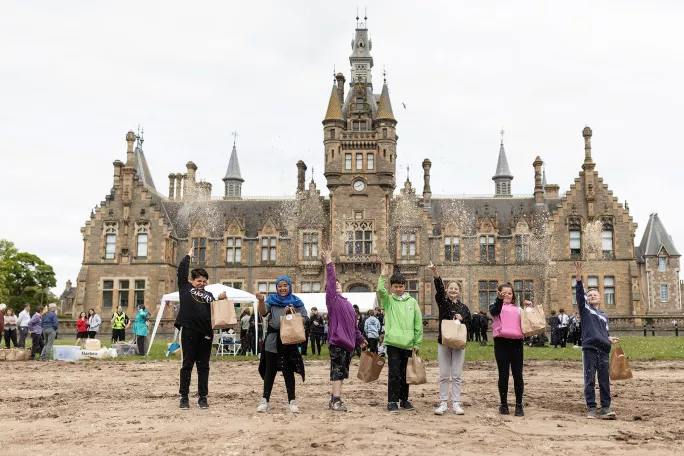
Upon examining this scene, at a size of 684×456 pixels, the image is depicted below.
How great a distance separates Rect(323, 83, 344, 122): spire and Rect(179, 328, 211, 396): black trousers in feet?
124

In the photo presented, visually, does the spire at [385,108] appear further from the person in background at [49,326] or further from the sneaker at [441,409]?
the sneaker at [441,409]

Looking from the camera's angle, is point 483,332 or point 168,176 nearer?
point 483,332

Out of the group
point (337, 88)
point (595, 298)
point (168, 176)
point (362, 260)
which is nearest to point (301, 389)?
point (595, 298)

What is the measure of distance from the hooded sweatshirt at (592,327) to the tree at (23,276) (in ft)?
209

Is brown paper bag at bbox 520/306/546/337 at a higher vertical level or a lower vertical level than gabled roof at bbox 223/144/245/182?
lower

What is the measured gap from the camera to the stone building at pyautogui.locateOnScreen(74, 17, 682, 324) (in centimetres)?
4584

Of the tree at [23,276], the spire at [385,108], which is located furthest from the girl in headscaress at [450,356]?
the tree at [23,276]

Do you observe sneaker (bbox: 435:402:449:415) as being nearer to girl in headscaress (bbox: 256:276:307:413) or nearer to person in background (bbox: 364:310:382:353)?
girl in headscaress (bbox: 256:276:307:413)

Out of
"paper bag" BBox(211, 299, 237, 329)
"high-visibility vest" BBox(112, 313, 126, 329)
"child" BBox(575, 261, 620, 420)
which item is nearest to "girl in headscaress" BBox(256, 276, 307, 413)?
"paper bag" BBox(211, 299, 237, 329)

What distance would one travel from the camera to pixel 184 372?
9.94 meters

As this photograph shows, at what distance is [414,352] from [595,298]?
2.81 m

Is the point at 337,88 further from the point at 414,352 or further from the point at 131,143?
the point at 414,352

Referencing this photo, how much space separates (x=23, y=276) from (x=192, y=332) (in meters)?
67.0

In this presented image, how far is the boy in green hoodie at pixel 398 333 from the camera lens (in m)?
9.87
